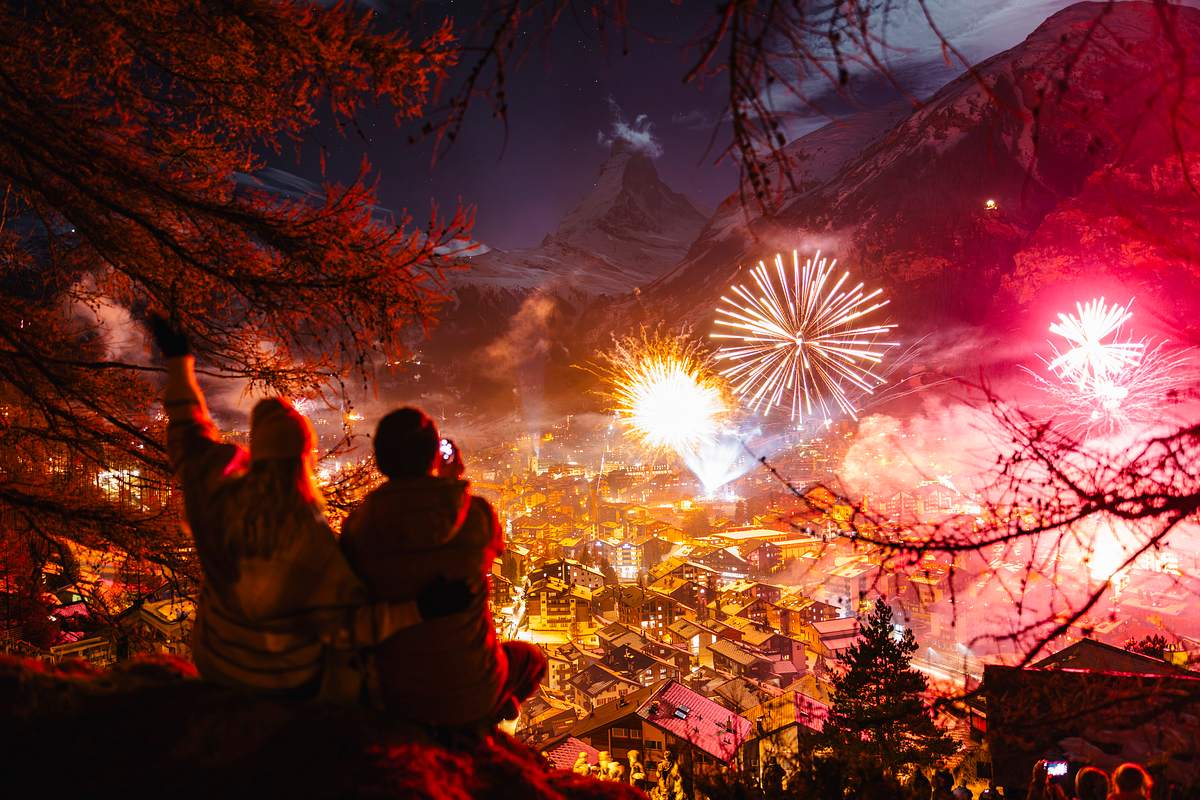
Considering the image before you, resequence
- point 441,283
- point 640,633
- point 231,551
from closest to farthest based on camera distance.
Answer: point 231,551 < point 441,283 < point 640,633

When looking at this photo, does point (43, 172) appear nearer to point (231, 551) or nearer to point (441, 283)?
point (441, 283)

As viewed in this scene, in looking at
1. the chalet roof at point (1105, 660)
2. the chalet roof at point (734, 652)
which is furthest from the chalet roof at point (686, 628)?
the chalet roof at point (1105, 660)

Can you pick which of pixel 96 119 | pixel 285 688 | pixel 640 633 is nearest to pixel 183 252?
pixel 96 119

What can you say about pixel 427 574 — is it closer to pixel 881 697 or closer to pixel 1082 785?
pixel 1082 785

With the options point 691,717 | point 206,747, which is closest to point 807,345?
point 691,717

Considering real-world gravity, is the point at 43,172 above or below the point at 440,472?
above
